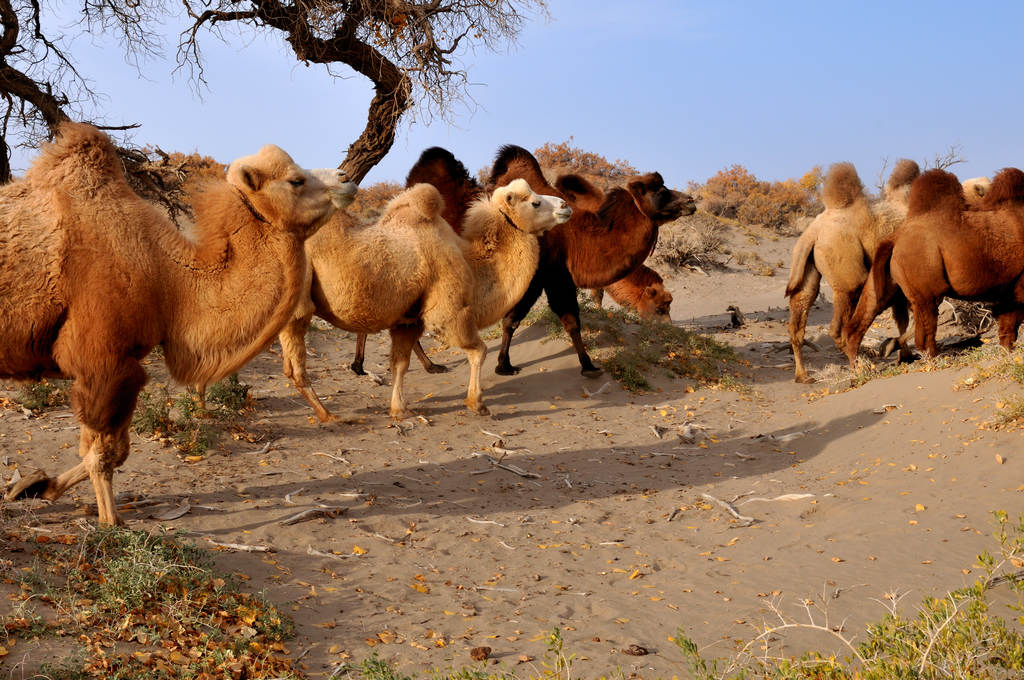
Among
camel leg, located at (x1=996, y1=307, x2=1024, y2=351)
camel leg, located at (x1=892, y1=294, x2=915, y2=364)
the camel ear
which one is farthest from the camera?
camel leg, located at (x1=892, y1=294, x2=915, y2=364)

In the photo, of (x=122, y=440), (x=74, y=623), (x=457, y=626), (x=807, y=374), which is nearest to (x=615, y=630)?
(x=457, y=626)

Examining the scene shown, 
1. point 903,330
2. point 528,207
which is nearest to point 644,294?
point 903,330

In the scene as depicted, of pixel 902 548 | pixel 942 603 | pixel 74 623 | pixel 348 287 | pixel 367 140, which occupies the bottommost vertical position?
pixel 902 548

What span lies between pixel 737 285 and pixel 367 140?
1201cm

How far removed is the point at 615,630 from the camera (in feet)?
13.8

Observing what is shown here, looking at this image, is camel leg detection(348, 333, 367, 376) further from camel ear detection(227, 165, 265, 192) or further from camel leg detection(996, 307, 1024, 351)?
camel leg detection(996, 307, 1024, 351)

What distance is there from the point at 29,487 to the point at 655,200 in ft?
28.4

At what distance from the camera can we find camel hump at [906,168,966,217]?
33.7ft

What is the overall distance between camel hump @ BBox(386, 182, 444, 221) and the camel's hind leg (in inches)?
215

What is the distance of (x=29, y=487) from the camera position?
17.4ft

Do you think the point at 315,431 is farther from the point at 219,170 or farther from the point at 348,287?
the point at 219,170

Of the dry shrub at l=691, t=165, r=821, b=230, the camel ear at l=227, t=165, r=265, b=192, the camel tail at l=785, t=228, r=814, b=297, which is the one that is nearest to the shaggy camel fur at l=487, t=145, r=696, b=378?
the camel tail at l=785, t=228, r=814, b=297

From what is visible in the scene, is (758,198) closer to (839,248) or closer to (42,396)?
(839,248)

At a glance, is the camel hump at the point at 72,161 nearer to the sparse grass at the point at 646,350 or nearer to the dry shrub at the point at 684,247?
the sparse grass at the point at 646,350
